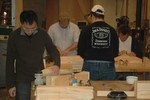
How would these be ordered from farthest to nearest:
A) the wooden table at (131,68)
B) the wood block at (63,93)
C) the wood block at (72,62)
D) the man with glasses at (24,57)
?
the wooden table at (131,68), the wood block at (72,62), the man with glasses at (24,57), the wood block at (63,93)

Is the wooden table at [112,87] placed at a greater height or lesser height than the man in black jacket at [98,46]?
lesser

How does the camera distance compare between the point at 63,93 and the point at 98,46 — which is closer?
the point at 63,93

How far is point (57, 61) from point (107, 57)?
0.85m

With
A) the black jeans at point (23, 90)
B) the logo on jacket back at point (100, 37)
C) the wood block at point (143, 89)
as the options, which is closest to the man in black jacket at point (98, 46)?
the logo on jacket back at point (100, 37)

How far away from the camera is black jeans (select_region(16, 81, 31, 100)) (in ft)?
10.0

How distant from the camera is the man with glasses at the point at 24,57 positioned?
3.01 meters

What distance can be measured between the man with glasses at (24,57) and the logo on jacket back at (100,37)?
26.3 inches

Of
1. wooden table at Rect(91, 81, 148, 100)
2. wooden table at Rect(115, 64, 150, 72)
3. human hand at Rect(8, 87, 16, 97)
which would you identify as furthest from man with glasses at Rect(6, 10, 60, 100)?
wooden table at Rect(115, 64, 150, 72)

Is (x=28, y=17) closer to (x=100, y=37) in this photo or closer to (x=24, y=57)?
(x=24, y=57)

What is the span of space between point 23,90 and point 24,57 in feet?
1.03

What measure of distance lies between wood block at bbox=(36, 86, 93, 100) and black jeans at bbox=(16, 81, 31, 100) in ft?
3.34

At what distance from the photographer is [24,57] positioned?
3057 millimetres

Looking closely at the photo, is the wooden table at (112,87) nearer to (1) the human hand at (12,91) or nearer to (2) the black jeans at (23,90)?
(2) the black jeans at (23,90)

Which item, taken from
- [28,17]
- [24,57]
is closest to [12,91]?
[24,57]
